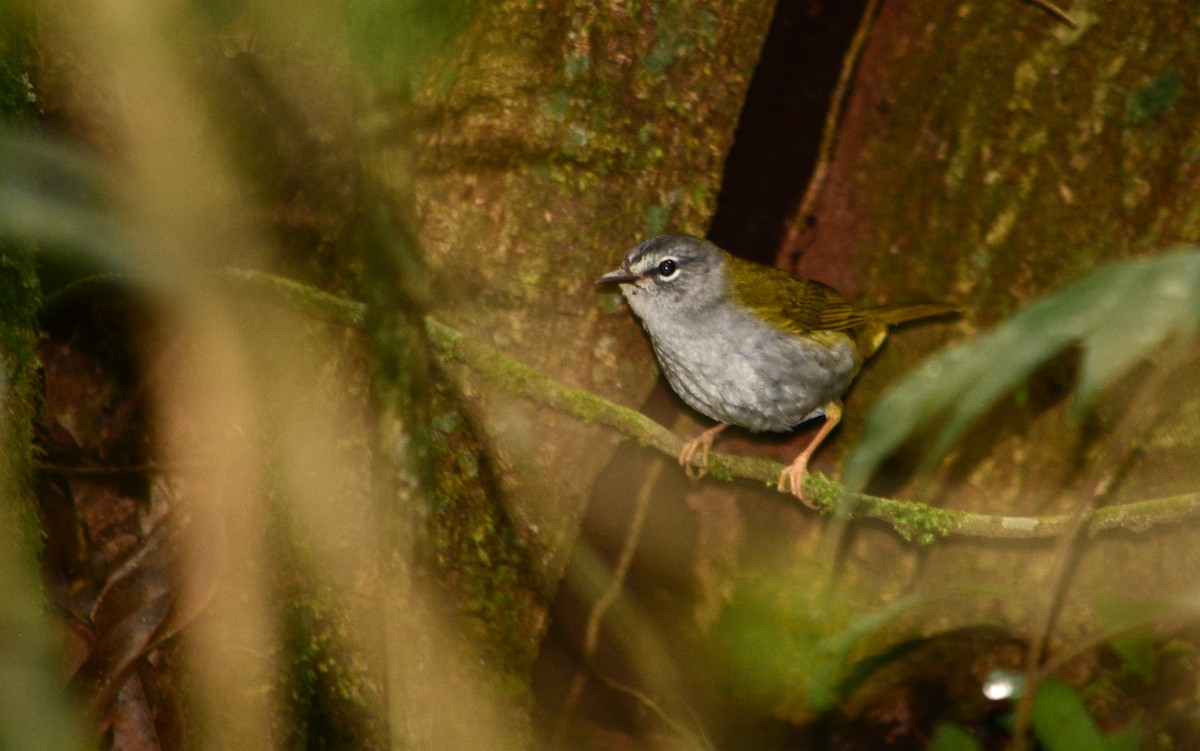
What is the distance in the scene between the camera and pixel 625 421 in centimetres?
298

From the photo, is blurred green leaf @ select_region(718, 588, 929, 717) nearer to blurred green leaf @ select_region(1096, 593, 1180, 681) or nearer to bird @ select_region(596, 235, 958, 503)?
bird @ select_region(596, 235, 958, 503)

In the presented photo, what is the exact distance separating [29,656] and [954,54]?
11.4 feet

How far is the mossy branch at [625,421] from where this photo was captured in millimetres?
2754

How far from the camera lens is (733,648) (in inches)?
135

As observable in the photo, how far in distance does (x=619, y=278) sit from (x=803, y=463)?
36.9 inches

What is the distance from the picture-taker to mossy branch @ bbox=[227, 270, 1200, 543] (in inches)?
108

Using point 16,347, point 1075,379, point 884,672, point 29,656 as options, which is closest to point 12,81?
point 16,347

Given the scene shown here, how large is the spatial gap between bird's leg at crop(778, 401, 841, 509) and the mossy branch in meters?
0.06

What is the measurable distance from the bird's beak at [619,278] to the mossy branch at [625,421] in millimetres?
399

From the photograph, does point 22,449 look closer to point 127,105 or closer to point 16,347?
point 16,347

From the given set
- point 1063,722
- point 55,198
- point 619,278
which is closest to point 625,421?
point 619,278

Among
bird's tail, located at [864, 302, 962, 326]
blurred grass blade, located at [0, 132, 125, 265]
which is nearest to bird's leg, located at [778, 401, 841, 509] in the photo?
bird's tail, located at [864, 302, 962, 326]

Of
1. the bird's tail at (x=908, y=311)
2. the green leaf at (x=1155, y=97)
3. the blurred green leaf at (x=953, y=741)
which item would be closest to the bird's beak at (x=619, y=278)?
the bird's tail at (x=908, y=311)

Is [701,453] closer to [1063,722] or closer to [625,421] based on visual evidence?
[625,421]
